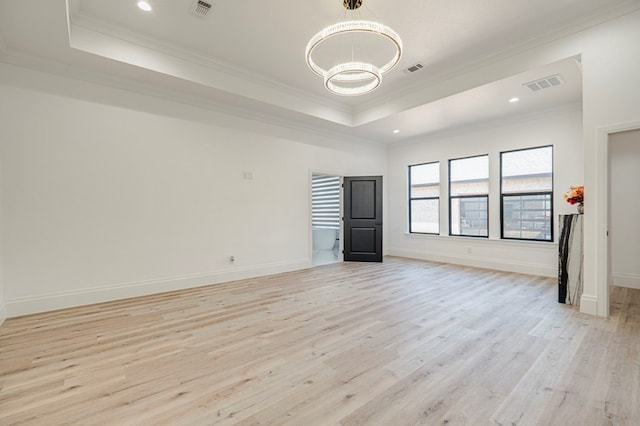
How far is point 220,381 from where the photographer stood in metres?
2.09

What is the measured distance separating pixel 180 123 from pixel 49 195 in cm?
199

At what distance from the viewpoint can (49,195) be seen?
3625 mm

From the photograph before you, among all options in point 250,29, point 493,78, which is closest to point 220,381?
point 250,29

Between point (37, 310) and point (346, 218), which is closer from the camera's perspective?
point (37, 310)

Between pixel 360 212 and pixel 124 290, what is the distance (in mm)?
4997

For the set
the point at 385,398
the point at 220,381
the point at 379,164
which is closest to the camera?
the point at 385,398

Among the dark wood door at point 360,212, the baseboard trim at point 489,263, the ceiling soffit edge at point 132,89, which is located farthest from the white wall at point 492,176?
the ceiling soffit edge at point 132,89

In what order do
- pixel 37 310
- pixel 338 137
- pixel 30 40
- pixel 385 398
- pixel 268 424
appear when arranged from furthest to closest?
pixel 338 137
pixel 37 310
pixel 30 40
pixel 385 398
pixel 268 424

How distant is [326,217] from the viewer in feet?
31.8

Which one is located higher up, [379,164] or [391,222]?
[379,164]

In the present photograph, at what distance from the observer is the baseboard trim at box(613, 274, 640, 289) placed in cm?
449

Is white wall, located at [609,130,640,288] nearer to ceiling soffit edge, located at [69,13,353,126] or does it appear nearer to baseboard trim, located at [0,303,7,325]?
ceiling soffit edge, located at [69,13,353,126]

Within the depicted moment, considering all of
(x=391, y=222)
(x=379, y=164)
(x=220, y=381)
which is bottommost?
(x=220, y=381)

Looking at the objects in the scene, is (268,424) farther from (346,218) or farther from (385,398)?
(346,218)
